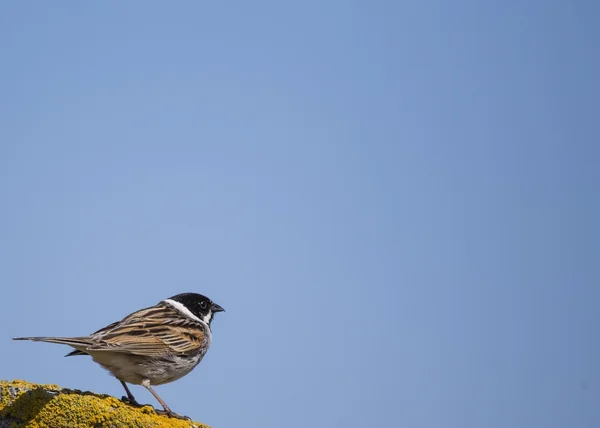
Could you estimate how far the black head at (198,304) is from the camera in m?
13.5

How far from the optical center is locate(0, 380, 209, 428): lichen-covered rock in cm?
816

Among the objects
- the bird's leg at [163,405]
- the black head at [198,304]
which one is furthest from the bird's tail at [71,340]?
the black head at [198,304]

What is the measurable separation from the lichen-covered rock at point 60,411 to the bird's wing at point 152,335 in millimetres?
2182

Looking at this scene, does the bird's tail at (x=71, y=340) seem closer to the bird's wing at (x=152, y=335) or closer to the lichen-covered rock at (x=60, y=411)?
the bird's wing at (x=152, y=335)

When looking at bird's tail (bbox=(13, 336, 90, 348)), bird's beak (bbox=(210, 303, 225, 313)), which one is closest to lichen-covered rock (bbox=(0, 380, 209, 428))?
bird's tail (bbox=(13, 336, 90, 348))

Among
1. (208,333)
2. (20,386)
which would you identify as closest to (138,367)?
(208,333)

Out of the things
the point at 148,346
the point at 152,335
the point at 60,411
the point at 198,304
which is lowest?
the point at 60,411

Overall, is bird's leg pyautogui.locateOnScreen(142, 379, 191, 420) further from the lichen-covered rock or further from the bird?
the lichen-covered rock

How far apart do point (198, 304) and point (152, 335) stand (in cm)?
212

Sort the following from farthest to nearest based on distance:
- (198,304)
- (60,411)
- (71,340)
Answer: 1. (198,304)
2. (71,340)
3. (60,411)

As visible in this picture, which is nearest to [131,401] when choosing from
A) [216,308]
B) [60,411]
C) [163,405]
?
[163,405]

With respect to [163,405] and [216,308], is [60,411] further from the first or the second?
[216,308]

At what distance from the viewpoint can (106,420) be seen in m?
8.14

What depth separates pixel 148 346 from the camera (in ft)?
37.0
